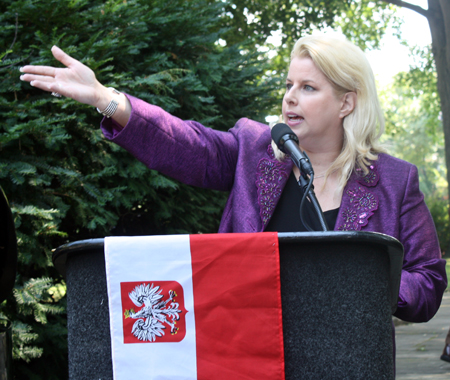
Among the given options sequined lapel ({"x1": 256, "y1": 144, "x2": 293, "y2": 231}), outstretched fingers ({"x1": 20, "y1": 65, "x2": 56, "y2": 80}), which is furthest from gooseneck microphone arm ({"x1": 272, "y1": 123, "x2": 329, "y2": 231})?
outstretched fingers ({"x1": 20, "y1": 65, "x2": 56, "y2": 80})

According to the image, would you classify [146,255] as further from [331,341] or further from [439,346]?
[439,346]

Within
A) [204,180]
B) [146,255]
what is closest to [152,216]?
[204,180]

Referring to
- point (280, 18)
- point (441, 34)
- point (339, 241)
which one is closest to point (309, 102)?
point (339, 241)

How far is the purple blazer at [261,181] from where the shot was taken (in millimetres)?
1860

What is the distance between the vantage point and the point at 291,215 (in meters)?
2.15

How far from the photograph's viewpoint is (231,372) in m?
1.20

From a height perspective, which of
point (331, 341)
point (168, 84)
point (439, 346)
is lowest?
point (439, 346)

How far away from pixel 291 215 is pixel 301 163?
0.53 m

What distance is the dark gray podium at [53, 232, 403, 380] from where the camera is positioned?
3.90 feet

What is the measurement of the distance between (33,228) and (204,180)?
3.57ft

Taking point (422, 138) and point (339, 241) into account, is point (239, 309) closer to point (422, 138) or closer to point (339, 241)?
point (339, 241)

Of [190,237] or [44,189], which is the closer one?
[190,237]

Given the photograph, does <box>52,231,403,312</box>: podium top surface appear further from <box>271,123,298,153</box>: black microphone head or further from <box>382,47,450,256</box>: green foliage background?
<box>382,47,450,256</box>: green foliage background

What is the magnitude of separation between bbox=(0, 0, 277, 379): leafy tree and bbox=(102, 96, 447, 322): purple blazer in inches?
37.6
